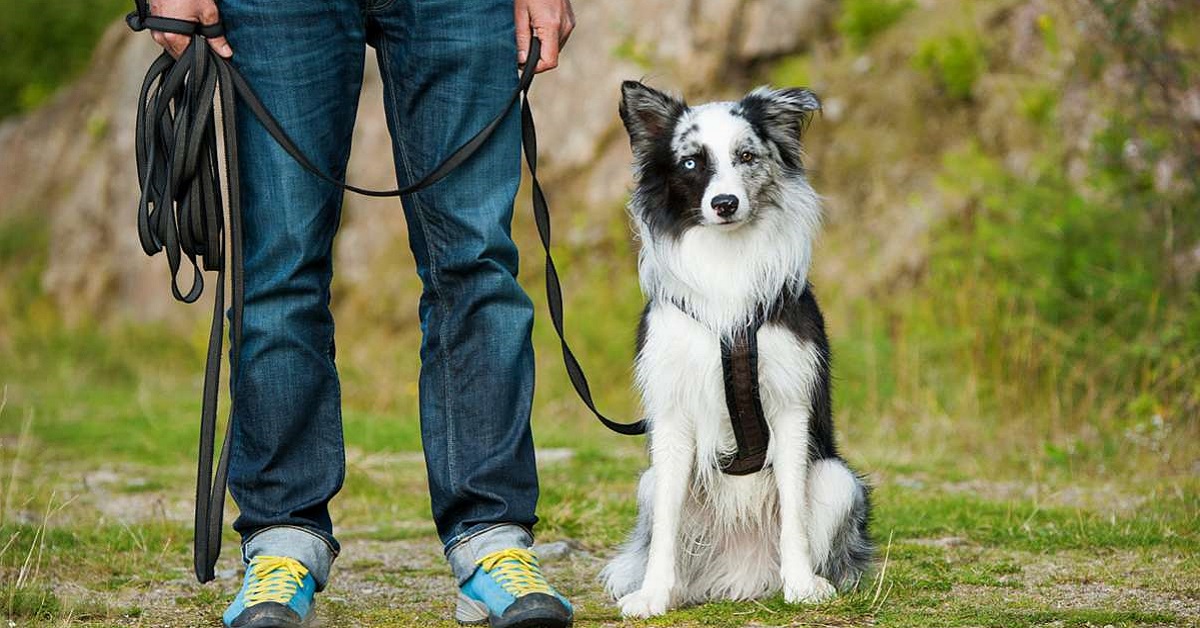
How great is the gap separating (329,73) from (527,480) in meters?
1.05

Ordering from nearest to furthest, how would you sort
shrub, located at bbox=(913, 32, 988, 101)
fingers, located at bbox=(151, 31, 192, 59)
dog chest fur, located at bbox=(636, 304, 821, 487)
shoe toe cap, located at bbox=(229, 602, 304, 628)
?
shoe toe cap, located at bbox=(229, 602, 304, 628), fingers, located at bbox=(151, 31, 192, 59), dog chest fur, located at bbox=(636, 304, 821, 487), shrub, located at bbox=(913, 32, 988, 101)

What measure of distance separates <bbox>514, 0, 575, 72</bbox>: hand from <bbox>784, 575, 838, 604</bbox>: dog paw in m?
1.43

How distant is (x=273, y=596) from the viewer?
309 cm

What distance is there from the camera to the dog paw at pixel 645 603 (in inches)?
136

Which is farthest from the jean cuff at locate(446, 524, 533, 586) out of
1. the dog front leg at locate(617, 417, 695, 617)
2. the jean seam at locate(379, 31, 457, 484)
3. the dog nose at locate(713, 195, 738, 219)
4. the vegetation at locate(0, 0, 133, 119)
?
the vegetation at locate(0, 0, 133, 119)

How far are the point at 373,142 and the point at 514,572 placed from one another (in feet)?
27.6

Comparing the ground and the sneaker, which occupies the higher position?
the sneaker

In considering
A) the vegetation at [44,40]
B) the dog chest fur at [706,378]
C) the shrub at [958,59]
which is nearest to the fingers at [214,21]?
the dog chest fur at [706,378]

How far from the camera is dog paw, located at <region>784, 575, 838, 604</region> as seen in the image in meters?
3.47

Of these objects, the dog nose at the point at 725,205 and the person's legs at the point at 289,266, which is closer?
the person's legs at the point at 289,266

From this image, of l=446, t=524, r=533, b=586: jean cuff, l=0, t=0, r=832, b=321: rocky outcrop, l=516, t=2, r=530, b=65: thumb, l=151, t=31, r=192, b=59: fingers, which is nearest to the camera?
l=151, t=31, r=192, b=59: fingers

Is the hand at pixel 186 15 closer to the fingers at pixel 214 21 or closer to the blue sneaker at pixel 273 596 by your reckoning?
the fingers at pixel 214 21

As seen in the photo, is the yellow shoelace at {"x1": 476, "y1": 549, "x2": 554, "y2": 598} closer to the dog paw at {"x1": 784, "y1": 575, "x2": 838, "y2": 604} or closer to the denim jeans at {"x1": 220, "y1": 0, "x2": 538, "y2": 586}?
the denim jeans at {"x1": 220, "y1": 0, "x2": 538, "y2": 586}

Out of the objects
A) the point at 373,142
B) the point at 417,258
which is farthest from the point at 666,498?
the point at 373,142
